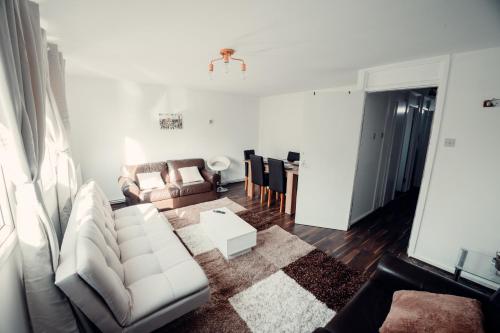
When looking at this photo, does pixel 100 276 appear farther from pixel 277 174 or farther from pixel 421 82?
pixel 421 82

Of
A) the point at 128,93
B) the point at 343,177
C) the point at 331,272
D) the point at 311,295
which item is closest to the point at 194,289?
the point at 311,295

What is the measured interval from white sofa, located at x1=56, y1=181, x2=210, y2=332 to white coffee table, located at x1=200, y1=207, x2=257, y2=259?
1.84 ft

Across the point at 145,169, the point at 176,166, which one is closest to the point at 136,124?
the point at 145,169

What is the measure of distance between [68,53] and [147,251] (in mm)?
2437

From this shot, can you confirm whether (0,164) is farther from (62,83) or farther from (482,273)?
(482,273)

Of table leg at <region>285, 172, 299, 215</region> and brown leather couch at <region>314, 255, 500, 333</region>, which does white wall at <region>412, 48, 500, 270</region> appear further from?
table leg at <region>285, 172, 299, 215</region>

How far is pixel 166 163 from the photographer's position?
4.39 m

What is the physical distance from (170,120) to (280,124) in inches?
107

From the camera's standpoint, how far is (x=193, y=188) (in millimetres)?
4027

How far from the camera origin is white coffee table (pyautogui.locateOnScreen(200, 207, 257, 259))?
237cm

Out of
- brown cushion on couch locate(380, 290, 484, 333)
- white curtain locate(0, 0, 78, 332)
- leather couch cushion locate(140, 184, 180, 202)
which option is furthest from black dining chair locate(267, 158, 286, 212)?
white curtain locate(0, 0, 78, 332)

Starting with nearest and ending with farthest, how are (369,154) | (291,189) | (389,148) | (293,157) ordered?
(369,154) → (291,189) → (389,148) → (293,157)

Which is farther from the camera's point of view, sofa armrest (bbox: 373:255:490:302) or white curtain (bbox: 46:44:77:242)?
white curtain (bbox: 46:44:77:242)

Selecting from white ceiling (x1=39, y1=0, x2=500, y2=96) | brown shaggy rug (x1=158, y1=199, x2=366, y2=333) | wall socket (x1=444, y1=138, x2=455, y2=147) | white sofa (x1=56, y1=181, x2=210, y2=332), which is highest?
white ceiling (x1=39, y1=0, x2=500, y2=96)
